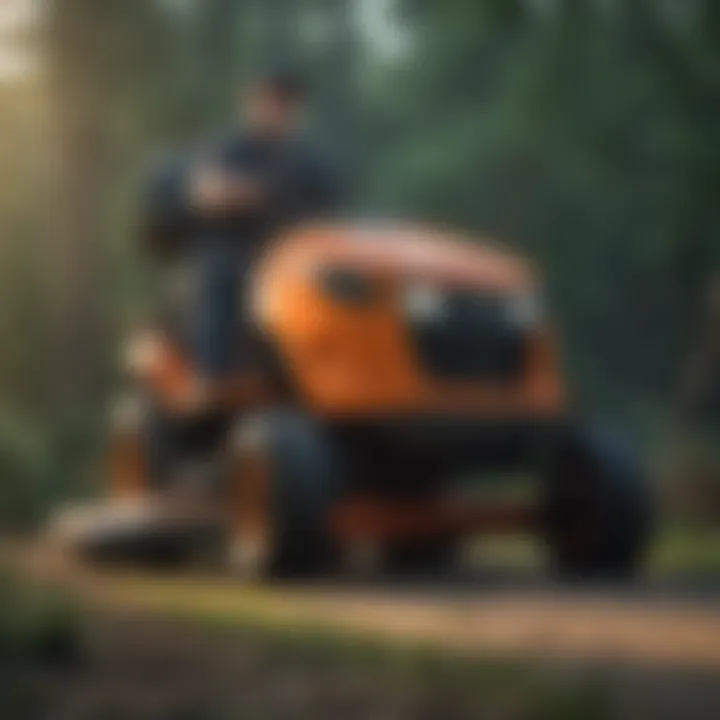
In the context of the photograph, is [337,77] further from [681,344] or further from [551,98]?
[681,344]

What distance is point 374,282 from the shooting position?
2031 millimetres

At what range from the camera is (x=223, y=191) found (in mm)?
2020

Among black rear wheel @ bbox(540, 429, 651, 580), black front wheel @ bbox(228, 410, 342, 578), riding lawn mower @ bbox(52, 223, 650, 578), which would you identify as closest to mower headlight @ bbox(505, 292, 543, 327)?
riding lawn mower @ bbox(52, 223, 650, 578)

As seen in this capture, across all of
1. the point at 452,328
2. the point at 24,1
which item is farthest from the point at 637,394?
the point at 24,1

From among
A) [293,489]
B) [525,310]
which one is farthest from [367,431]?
[525,310]

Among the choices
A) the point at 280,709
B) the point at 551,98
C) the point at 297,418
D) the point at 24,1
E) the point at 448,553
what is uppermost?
the point at 24,1

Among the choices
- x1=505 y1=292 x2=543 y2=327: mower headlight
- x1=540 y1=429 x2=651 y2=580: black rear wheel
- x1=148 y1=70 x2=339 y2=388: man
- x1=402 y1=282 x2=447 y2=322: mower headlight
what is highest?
x1=148 y1=70 x2=339 y2=388: man

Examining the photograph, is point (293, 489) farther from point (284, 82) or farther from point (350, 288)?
point (284, 82)

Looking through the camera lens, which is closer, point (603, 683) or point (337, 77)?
point (603, 683)

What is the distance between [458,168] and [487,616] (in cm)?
45

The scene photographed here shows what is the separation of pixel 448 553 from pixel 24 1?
0.75m

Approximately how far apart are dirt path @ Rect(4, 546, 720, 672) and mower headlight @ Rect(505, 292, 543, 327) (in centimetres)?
27

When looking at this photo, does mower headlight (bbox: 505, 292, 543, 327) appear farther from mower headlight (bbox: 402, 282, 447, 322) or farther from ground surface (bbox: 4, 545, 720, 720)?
ground surface (bbox: 4, 545, 720, 720)

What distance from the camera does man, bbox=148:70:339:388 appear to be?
2.00 meters
